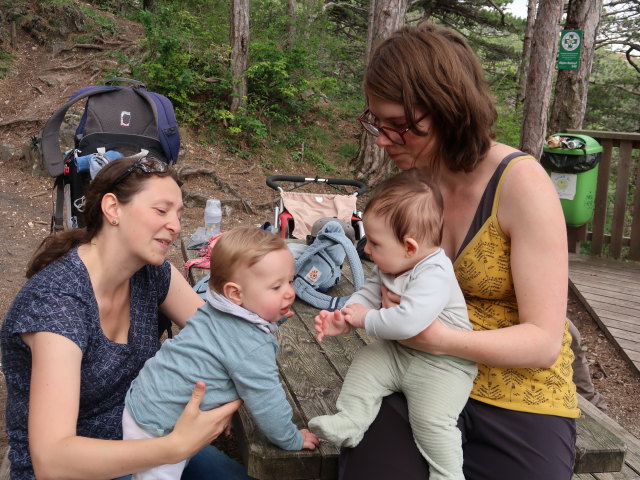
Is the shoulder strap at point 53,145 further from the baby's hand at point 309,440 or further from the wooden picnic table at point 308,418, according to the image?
the baby's hand at point 309,440

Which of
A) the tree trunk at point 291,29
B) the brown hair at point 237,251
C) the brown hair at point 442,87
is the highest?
the tree trunk at point 291,29

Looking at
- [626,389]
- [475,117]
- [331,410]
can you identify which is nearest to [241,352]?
[331,410]

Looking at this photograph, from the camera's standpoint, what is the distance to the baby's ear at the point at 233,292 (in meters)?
1.74

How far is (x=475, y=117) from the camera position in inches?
73.2

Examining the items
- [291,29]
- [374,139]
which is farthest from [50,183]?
[291,29]

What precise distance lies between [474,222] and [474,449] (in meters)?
0.69

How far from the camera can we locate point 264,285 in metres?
1.74

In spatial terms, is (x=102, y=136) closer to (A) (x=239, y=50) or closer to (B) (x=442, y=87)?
(B) (x=442, y=87)

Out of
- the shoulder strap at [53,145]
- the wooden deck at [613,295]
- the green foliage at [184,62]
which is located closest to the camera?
the shoulder strap at [53,145]

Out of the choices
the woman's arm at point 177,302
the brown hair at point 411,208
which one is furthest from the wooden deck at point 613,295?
the woman's arm at point 177,302

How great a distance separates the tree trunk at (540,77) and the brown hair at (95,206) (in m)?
5.22

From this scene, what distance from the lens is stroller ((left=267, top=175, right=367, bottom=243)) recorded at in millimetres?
4926

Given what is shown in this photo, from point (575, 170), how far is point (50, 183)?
713 centimetres

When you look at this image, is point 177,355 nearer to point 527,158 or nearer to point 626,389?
point 527,158
